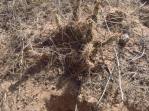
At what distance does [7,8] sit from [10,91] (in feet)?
2.38

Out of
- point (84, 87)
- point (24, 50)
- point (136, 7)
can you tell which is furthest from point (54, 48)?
point (136, 7)

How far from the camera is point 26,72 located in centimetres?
224

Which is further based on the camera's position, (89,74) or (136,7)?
(136,7)

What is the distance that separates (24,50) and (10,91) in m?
0.31

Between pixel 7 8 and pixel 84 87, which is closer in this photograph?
pixel 84 87

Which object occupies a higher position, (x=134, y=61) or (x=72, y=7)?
(x=72, y=7)

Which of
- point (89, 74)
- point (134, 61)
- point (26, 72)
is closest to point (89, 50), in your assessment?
point (89, 74)

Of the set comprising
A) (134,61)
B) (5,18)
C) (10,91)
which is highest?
(5,18)

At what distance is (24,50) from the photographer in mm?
2320

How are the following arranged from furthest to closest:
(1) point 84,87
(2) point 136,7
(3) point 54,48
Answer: (2) point 136,7, (3) point 54,48, (1) point 84,87

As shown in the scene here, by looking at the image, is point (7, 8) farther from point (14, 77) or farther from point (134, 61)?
point (134, 61)

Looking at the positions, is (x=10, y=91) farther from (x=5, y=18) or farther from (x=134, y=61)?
(x=134, y=61)

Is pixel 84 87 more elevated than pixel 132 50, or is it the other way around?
pixel 132 50

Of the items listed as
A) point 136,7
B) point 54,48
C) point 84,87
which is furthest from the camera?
point 136,7
